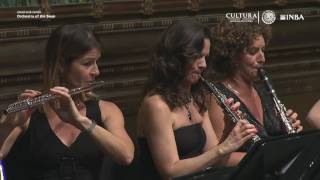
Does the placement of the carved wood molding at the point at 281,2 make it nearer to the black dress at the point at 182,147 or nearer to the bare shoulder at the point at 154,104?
the black dress at the point at 182,147

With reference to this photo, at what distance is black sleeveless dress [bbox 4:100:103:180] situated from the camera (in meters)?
3.25

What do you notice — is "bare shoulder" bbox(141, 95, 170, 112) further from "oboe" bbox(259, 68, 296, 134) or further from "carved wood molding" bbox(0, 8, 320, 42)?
"carved wood molding" bbox(0, 8, 320, 42)

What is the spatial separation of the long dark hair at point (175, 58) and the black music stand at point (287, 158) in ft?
3.09

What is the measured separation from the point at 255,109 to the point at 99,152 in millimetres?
973

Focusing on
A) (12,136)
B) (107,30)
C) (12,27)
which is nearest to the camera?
(12,136)

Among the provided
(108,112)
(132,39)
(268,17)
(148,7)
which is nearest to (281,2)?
(268,17)

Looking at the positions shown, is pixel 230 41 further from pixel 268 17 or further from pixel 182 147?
pixel 268 17

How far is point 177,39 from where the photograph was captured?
3.43 metres

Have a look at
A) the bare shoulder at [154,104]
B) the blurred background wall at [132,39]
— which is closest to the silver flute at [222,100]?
the bare shoulder at [154,104]

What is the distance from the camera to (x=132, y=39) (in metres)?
4.27

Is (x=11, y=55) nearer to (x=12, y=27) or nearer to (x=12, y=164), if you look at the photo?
(x=12, y=27)

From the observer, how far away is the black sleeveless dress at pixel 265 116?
3793mm

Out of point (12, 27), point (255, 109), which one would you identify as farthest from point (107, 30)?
point (255, 109)

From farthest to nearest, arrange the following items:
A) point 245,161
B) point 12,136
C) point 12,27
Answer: point 12,27
point 12,136
point 245,161
